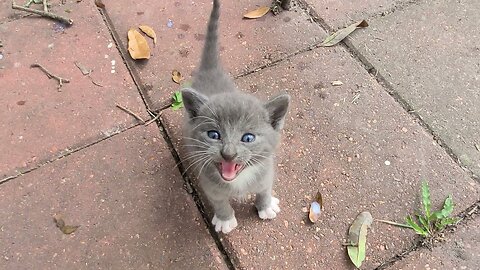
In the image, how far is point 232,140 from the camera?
209 centimetres

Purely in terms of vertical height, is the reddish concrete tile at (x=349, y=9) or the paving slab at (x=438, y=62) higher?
the reddish concrete tile at (x=349, y=9)

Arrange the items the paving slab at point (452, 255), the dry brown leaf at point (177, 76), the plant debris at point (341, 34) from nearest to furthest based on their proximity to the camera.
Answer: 1. the paving slab at point (452, 255)
2. the dry brown leaf at point (177, 76)
3. the plant debris at point (341, 34)

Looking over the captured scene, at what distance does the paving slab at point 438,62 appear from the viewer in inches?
111

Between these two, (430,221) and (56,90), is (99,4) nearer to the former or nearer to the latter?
(56,90)

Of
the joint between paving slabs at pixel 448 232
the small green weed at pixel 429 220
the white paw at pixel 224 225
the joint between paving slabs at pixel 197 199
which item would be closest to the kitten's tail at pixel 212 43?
the joint between paving slabs at pixel 197 199

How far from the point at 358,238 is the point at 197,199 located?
2.66ft

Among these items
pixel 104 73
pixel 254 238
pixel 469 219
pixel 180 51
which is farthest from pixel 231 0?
pixel 469 219

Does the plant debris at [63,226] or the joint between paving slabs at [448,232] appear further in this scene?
the plant debris at [63,226]

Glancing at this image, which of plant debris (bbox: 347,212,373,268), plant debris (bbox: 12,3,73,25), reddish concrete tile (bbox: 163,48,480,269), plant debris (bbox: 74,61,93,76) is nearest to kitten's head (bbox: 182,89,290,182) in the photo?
reddish concrete tile (bbox: 163,48,480,269)

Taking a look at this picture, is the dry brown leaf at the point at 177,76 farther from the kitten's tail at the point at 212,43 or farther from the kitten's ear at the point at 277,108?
the kitten's ear at the point at 277,108

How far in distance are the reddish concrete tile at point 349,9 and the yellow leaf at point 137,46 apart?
1131 millimetres

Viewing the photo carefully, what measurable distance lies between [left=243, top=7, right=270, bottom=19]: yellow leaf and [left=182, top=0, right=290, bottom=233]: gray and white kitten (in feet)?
4.14

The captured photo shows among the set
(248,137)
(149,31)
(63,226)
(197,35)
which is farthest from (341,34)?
(63,226)

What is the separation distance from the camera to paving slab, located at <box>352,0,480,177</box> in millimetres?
2829
